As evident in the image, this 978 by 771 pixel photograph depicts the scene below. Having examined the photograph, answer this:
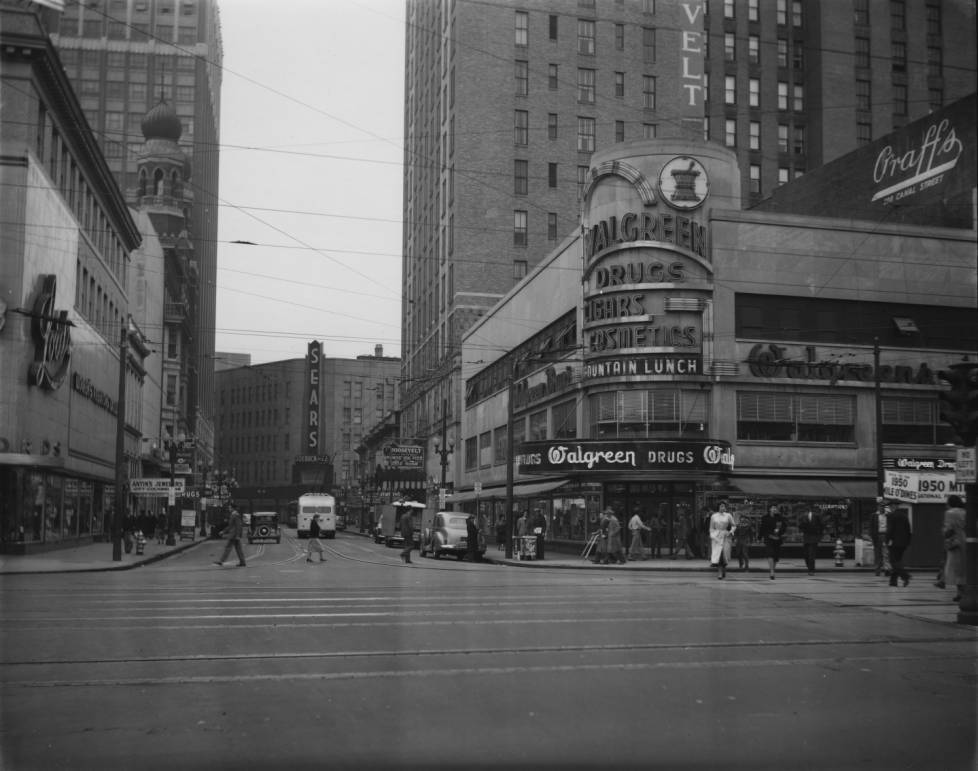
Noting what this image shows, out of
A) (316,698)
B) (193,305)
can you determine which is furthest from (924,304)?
(193,305)

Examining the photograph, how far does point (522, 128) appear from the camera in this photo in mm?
71438

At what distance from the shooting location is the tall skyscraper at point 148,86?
116 meters

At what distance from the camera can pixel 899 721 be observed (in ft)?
26.8

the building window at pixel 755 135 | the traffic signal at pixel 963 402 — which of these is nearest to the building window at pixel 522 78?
the building window at pixel 755 135

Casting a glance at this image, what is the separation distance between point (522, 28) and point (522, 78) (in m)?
3.32

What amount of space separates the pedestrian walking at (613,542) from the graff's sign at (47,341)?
19.1 metres

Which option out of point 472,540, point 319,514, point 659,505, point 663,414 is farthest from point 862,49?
point 472,540

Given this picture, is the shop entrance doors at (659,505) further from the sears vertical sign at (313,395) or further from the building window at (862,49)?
the sears vertical sign at (313,395)

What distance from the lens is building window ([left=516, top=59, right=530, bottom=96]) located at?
233ft

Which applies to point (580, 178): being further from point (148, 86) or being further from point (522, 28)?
point (148, 86)

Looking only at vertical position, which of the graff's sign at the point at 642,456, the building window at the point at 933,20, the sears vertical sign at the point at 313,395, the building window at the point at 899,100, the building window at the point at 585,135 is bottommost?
the graff's sign at the point at 642,456

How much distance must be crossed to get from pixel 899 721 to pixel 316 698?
4788mm

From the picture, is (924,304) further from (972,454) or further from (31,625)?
(31,625)

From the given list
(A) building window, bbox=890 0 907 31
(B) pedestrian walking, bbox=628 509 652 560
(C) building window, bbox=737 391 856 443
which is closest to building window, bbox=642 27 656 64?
(A) building window, bbox=890 0 907 31
